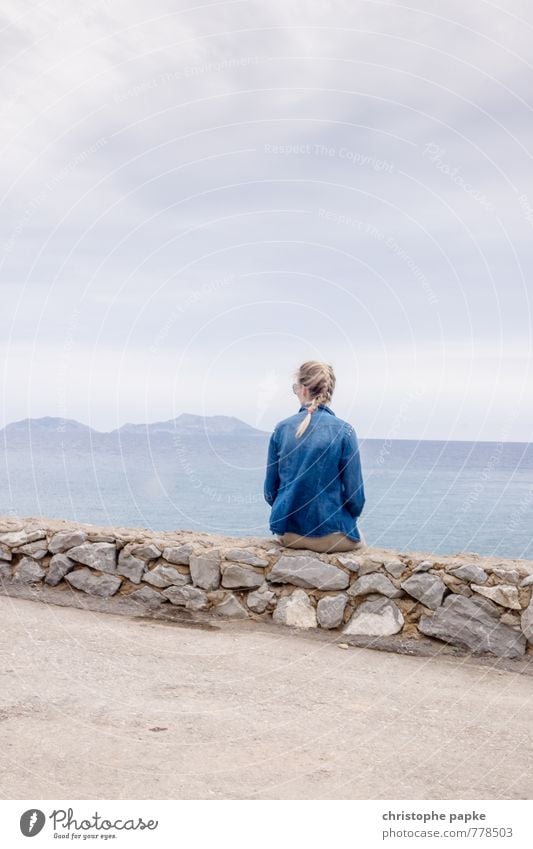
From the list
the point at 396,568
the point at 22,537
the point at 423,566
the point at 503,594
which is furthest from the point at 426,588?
the point at 22,537

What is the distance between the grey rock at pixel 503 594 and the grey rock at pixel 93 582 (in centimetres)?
336

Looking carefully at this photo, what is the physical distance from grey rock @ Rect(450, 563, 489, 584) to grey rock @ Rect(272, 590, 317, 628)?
51.5 inches

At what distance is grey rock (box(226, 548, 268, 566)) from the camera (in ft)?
22.7

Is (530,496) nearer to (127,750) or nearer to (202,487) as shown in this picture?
(202,487)

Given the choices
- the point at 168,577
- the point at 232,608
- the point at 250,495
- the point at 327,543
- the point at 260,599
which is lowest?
the point at 250,495

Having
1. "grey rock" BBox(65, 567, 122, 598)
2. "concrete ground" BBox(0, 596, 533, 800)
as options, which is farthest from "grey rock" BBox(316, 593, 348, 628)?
"grey rock" BBox(65, 567, 122, 598)

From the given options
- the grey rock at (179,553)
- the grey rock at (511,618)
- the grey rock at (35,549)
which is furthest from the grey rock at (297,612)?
the grey rock at (35,549)

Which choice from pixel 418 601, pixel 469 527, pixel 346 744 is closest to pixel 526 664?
pixel 418 601

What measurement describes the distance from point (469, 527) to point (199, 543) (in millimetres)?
51706

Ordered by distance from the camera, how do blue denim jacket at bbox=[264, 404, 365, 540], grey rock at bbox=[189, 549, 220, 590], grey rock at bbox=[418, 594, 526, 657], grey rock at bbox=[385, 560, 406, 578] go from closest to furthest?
grey rock at bbox=[418, 594, 526, 657], grey rock at bbox=[385, 560, 406, 578], blue denim jacket at bbox=[264, 404, 365, 540], grey rock at bbox=[189, 549, 220, 590]

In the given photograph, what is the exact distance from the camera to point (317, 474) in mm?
6777

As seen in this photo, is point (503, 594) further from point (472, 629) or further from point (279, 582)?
point (279, 582)

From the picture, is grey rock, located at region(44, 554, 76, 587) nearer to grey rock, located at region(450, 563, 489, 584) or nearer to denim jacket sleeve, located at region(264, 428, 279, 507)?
denim jacket sleeve, located at region(264, 428, 279, 507)

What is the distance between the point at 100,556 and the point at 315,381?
8.68ft
